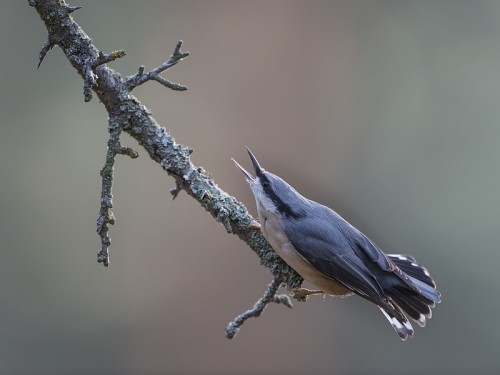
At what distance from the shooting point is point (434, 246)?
511 cm

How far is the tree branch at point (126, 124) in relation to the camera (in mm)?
2094

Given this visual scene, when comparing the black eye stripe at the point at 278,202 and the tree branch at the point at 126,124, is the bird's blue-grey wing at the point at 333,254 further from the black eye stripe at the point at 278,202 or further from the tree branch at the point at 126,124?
the tree branch at the point at 126,124

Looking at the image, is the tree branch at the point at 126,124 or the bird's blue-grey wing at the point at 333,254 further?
the bird's blue-grey wing at the point at 333,254

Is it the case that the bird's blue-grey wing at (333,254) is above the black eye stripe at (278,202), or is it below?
below

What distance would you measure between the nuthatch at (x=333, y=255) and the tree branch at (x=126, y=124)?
0.43ft

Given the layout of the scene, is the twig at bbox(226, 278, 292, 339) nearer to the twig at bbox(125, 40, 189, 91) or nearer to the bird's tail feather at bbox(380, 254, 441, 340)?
the bird's tail feather at bbox(380, 254, 441, 340)

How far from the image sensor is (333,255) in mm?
2611

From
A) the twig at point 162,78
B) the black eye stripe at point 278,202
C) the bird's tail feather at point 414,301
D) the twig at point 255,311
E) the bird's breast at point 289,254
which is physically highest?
the twig at point 162,78

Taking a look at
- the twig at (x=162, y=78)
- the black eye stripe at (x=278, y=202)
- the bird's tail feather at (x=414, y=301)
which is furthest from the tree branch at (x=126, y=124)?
the bird's tail feather at (x=414, y=301)

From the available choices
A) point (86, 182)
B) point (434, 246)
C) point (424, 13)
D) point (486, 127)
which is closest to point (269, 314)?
point (434, 246)

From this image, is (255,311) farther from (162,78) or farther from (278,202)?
(162,78)

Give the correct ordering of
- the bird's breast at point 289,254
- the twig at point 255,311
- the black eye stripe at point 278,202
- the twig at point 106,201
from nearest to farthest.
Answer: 1. the twig at point 106,201
2. the twig at point 255,311
3. the bird's breast at point 289,254
4. the black eye stripe at point 278,202

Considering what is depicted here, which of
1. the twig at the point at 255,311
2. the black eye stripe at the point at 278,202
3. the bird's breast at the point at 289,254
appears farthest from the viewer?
the black eye stripe at the point at 278,202

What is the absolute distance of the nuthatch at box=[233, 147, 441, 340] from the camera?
8.26ft
